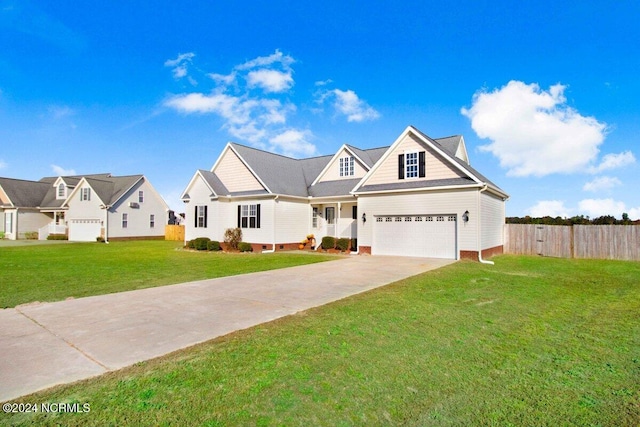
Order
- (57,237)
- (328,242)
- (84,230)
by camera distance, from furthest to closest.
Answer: (57,237), (84,230), (328,242)

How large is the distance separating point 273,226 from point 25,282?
1270cm

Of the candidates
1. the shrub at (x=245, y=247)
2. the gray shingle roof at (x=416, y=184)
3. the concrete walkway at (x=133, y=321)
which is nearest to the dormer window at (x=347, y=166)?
the gray shingle roof at (x=416, y=184)

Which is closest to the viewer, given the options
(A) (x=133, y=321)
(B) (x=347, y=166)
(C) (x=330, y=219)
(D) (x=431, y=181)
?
(A) (x=133, y=321)

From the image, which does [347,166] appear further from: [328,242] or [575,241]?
[575,241]

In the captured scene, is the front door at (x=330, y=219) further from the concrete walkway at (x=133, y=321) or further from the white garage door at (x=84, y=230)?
the white garage door at (x=84, y=230)

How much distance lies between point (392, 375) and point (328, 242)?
17769mm

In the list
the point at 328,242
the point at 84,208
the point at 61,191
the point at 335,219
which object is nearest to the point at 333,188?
the point at 335,219

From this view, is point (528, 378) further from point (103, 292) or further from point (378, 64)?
point (378, 64)

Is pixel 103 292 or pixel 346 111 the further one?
pixel 346 111

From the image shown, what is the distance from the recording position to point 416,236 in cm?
1802

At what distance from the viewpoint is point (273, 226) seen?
21656 mm

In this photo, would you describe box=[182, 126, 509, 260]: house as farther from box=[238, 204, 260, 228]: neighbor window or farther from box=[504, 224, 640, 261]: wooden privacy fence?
box=[504, 224, 640, 261]: wooden privacy fence

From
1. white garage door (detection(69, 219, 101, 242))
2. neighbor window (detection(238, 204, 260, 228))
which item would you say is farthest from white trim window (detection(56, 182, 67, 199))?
neighbor window (detection(238, 204, 260, 228))

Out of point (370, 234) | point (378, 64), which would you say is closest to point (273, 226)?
point (370, 234)
